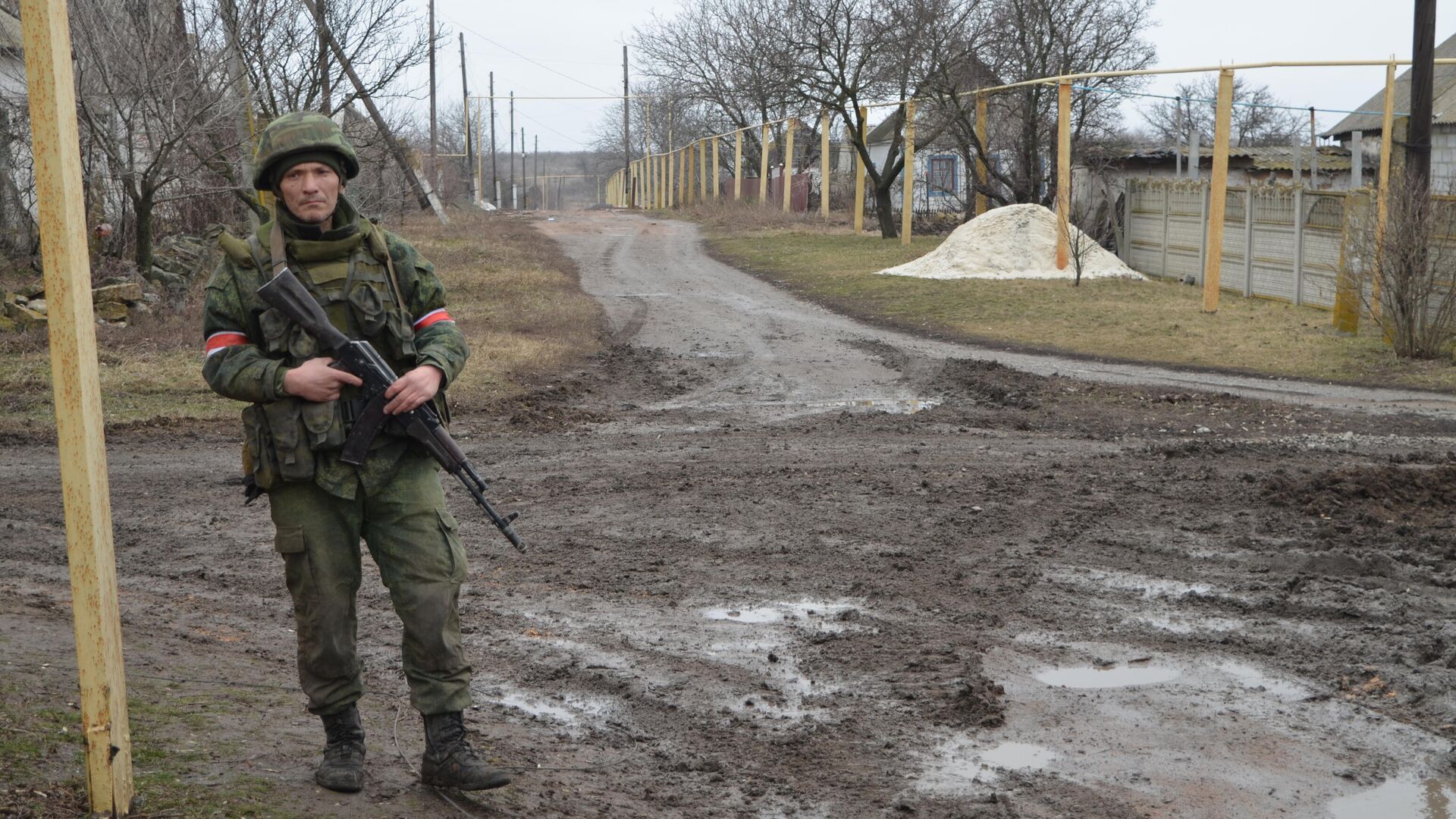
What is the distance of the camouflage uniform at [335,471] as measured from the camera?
3.27 m

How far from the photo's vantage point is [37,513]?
7.23 meters

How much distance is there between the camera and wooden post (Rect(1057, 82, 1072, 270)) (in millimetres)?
20969

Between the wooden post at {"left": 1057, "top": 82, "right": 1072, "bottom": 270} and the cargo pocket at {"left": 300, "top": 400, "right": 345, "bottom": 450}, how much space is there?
18864mm

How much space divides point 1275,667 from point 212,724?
12.2ft

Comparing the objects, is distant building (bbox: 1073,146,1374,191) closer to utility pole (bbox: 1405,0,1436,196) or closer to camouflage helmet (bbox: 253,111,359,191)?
utility pole (bbox: 1405,0,1436,196)

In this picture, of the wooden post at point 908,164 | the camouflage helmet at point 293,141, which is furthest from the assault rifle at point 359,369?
the wooden post at point 908,164

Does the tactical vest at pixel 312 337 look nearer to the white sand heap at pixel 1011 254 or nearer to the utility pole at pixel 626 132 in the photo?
the white sand heap at pixel 1011 254

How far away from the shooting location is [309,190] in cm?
328

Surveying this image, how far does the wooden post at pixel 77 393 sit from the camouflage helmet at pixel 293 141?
0.47 m

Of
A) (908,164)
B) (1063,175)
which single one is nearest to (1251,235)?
(1063,175)

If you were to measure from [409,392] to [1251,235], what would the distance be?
63.0ft

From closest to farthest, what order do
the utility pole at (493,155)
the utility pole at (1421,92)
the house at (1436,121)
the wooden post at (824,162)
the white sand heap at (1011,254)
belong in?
1. the utility pole at (1421,92)
2. the white sand heap at (1011,254)
3. the house at (1436,121)
4. the wooden post at (824,162)
5. the utility pole at (493,155)

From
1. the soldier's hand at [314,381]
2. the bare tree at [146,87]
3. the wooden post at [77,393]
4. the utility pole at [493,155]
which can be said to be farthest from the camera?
the utility pole at [493,155]

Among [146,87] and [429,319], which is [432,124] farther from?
[429,319]
